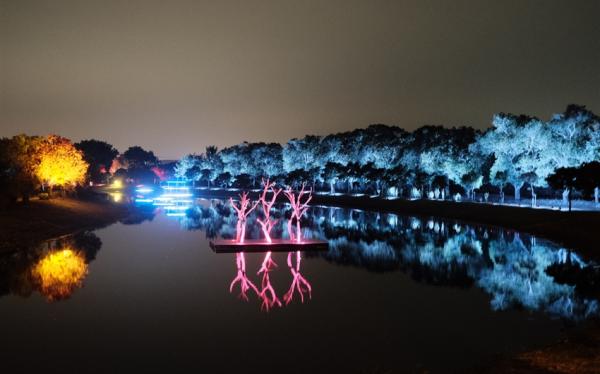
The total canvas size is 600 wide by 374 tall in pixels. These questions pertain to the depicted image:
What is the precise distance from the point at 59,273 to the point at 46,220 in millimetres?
17826

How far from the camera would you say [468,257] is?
102 ft

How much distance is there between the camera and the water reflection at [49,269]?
21.9m

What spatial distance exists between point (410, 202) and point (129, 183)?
11518cm

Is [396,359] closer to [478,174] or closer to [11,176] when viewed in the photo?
[11,176]

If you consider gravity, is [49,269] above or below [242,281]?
above

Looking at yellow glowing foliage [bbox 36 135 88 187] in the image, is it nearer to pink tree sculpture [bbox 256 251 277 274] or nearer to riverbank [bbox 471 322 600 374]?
pink tree sculpture [bbox 256 251 277 274]

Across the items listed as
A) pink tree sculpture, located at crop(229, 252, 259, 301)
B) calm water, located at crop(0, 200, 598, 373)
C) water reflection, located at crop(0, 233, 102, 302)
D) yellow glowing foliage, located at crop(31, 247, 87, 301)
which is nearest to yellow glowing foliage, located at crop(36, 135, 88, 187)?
water reflection, located at crop(0, 233, 102, 302)

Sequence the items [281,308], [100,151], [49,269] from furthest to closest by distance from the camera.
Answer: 1. [100,151]
2. [49,269]
3. [281,308]

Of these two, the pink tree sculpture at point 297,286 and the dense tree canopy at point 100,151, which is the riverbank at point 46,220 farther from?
the dense tree canopy at point 100,151

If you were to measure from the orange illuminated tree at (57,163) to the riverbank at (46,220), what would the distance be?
10.3 feet

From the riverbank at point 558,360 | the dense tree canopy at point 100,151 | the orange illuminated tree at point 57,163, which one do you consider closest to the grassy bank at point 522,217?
the riverbank at point 558,360

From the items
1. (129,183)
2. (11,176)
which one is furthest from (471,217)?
(129,183)

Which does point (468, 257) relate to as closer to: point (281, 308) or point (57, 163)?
point (281, 308)

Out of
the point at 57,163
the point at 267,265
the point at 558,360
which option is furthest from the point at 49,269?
the point at 57,163
